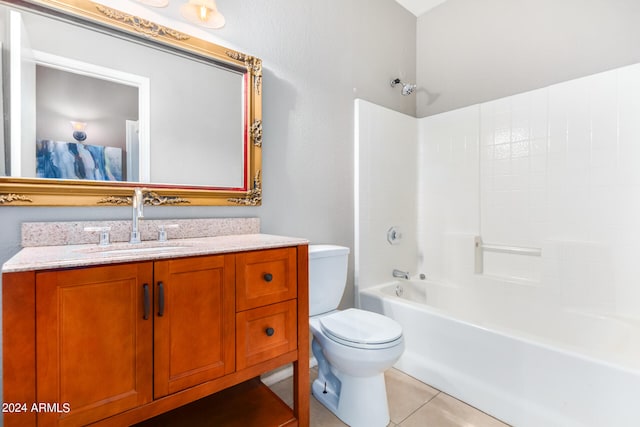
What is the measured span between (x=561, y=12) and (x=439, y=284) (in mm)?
2152

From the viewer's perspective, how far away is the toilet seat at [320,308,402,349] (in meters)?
1.35

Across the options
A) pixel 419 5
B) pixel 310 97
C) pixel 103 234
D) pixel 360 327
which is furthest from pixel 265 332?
pixel 419 5

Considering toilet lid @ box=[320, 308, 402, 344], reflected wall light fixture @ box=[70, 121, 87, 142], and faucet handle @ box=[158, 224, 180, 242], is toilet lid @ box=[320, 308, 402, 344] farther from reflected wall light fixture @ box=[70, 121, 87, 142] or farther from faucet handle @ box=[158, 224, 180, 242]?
reflected wall light fixture @ box=[70, 121, 87, 142]

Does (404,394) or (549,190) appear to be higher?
(549,190)

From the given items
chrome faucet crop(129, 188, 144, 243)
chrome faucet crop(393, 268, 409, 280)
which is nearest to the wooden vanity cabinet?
chrome faucet crop(129, 188, 144, 243)

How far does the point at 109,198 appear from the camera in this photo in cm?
128

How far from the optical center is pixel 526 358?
145 cm

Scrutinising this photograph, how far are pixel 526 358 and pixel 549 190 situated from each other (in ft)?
3.97

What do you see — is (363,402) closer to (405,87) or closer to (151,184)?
(151,184)

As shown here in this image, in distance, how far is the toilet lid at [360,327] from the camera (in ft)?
4.50

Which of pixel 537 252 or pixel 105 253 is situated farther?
pixel 537 252

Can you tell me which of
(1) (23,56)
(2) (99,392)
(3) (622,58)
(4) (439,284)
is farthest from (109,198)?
(3) (622,58)

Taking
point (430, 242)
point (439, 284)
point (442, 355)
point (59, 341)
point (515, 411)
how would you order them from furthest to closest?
point (430, 242), point (439, 284), point (442, 355), point (515, 411), point (59, 341)

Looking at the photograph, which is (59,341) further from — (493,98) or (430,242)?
(493,98)
